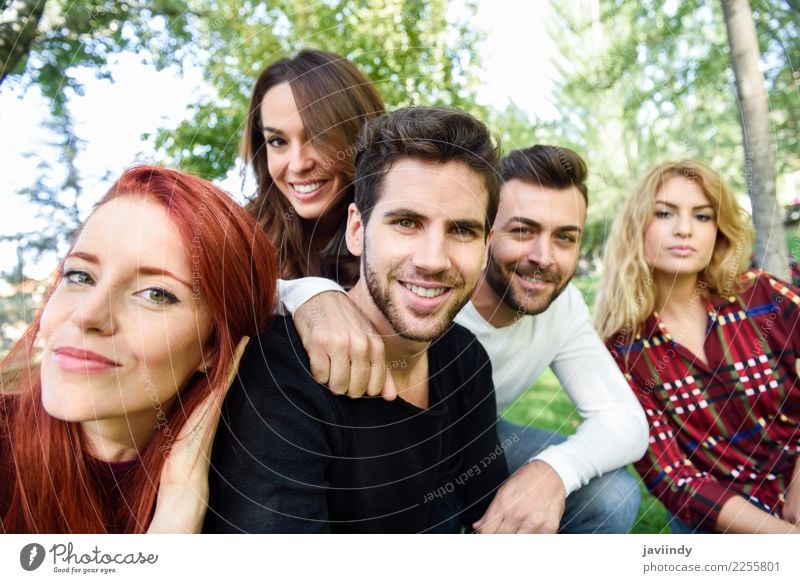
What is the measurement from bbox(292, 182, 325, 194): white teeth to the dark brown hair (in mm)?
28

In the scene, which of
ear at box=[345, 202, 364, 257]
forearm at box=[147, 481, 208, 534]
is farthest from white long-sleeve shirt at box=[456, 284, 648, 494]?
forearm at box=[147, 481, 208, 534]

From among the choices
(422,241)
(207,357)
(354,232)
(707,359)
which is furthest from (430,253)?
(707,359)

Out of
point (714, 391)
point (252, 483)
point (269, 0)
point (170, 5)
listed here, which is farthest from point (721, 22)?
point (252, 483)

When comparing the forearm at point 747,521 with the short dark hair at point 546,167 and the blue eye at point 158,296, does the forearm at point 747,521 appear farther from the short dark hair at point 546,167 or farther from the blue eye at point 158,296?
the blue eye at point 158,296

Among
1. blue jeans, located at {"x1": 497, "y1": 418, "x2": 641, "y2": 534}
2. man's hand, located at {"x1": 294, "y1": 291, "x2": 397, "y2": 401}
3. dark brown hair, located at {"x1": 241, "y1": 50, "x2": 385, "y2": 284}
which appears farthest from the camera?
blue jeans, located at {"x1": 497, "y1": 418, "x2": 641, "y2": 534}

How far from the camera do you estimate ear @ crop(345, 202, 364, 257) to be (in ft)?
2.97

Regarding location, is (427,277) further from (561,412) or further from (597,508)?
(561,412)

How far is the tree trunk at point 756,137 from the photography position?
1026 mm

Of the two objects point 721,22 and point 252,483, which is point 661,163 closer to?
→ point 721,22

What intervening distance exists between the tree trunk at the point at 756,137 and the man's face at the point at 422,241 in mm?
479

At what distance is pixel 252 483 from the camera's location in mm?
852

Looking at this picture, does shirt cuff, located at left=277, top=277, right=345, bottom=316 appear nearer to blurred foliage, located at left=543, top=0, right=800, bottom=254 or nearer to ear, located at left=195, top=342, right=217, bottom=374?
ear, located at left=195, top=342, right=217, bottom=374

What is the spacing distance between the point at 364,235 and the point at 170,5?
0.47 meters
